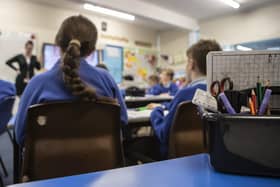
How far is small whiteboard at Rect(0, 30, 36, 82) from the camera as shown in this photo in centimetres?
481

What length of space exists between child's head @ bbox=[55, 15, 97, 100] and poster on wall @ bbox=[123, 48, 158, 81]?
17.9ft

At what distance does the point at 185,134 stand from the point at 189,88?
23 centimetres

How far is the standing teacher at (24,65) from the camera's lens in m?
4.96

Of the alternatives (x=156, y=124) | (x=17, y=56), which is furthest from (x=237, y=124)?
(x=17, y=56)

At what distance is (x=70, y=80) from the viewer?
1.00m

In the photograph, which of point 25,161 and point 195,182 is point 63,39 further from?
point 195,182

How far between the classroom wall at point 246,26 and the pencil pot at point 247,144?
18.5 feet

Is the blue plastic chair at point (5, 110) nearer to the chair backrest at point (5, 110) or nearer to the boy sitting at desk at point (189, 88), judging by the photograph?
the chair backrest at point (5, 110)

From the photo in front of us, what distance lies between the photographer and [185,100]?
50.6 inches

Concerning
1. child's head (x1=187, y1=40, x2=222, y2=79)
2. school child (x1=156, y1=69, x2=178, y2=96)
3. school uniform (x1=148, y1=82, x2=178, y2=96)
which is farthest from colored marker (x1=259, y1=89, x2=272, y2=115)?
school uniform (x1=148, y1=82, x2=178, y2=96)

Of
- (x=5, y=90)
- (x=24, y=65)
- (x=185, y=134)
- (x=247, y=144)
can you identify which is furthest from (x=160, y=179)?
(x=24, y=65)

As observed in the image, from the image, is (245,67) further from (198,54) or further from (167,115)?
(198,54)

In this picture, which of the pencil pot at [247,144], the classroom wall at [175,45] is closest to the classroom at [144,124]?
the pencil pot at [247,144]

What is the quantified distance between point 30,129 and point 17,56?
15.0ft
